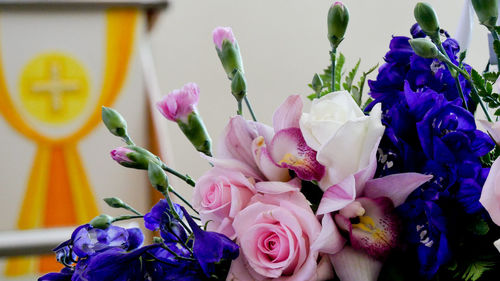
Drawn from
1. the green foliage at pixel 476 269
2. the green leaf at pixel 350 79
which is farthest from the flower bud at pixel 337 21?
the green foliage at pixel 476 269

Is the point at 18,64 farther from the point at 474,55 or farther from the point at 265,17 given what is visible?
the point at 474,55

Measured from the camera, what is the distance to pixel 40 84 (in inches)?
79.2

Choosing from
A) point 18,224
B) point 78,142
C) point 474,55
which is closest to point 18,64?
point 78,142

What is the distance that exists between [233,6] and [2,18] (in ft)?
3.26

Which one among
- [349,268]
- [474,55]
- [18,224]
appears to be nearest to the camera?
[349,268]

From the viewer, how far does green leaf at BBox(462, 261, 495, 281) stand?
0.88 ft

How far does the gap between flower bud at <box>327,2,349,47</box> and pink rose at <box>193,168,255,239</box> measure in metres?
0.11

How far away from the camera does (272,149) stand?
1.00ft

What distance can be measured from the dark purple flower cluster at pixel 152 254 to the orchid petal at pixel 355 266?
49 mm

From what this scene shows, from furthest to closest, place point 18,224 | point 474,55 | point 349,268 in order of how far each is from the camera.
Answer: point 474,55 → point 18,224 → point 349,268

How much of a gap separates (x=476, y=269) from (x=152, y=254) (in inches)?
6.0

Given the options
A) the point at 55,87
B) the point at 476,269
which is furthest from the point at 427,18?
the point at 55,87

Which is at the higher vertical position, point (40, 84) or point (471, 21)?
point (471, 21)

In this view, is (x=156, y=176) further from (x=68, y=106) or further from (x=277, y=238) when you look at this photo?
(x=68, y=106)
